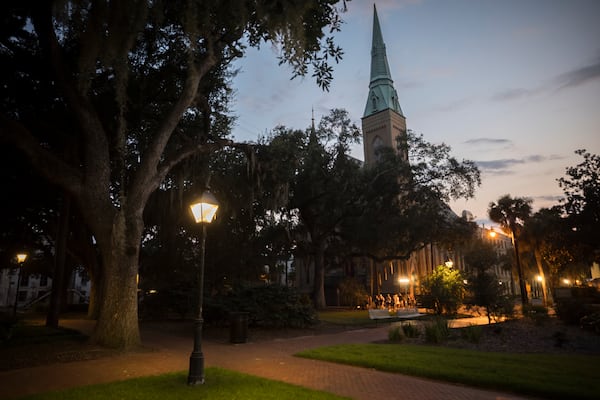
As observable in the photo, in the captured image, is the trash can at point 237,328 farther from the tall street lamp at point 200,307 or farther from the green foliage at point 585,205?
the green foliage at point 585,205

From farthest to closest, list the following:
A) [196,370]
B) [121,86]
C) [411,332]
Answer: [411,332]
[121,86]
[196,370]

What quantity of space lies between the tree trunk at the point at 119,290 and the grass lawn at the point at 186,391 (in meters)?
3.71

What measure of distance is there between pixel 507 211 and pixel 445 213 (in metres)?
5.69

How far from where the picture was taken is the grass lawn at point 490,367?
6.42 m

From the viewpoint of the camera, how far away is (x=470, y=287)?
54.4 feet

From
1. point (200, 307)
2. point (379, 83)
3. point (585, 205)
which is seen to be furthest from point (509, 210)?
point (379, 83)

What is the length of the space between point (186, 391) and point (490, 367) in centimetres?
630

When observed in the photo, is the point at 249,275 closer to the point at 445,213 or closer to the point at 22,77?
the point at 22,77

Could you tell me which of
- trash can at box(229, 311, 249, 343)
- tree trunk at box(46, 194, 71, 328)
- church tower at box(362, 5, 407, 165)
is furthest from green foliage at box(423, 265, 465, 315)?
church tower at box(362, 5, 407, 165)

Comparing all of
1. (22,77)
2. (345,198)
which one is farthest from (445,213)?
(22,77)

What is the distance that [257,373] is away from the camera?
312 inches

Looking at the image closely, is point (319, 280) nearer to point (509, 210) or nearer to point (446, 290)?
point (446, 290)

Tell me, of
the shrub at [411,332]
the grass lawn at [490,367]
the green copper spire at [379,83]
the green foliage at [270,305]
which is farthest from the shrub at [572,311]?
the green copper spire at [379,83]

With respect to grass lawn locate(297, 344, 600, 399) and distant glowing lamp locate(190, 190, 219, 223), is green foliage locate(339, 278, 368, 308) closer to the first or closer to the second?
grass lawn locate(297, 344, 600, 399)
